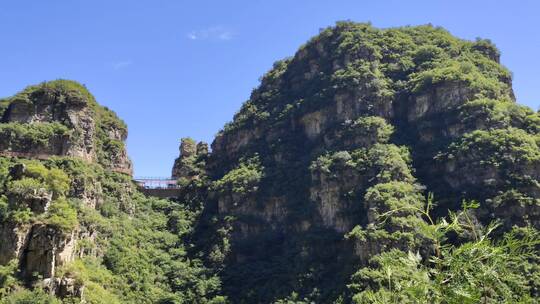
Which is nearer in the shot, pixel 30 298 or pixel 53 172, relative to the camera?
pixel 30 298

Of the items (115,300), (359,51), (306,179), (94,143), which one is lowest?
(115,300)

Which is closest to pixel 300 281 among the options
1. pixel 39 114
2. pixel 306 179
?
pixel 306 179

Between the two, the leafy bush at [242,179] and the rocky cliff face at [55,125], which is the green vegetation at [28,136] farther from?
the leafy bush at [242,179]

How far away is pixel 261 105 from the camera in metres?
90.0

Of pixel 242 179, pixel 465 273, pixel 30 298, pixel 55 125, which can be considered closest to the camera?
pixel 465 273

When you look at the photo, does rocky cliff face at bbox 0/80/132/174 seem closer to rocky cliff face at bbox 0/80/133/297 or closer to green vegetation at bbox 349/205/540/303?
rocky cliff face at bbox 0/80/133/297

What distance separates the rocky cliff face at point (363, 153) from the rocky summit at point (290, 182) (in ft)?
0.70

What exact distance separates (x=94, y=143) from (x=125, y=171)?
22.0 feet

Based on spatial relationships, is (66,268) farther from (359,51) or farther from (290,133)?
(359,51)

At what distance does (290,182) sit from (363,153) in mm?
11258

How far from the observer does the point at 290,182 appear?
73.5 meters

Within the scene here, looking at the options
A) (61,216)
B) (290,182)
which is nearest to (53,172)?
(61,216)

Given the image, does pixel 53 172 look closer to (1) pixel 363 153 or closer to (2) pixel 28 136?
(2) pixel 28 136

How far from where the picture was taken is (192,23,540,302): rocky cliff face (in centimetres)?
5828
